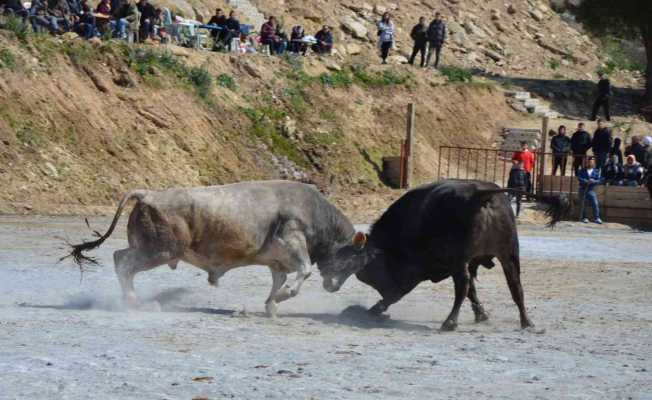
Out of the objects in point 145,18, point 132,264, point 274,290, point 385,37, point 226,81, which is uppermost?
point 385,37

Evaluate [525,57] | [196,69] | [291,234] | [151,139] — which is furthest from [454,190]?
[525,57]

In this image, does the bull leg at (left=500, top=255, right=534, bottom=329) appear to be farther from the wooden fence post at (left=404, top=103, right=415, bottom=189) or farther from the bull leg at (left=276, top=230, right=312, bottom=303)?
the wooden fence post at (left=404, top=103, right=415, bottom=189)

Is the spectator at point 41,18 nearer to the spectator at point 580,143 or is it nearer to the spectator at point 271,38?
the spectator at point 271,38

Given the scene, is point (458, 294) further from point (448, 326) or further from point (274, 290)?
point (274, 290)

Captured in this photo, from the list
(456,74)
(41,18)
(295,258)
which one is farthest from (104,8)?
(295,258)

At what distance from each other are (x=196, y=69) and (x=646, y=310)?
2114 centimetres

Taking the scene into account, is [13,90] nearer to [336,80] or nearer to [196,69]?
[196,69]

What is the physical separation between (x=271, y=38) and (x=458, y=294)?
26.7 meters

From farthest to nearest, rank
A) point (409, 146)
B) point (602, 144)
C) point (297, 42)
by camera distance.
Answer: point (297, 42)
point (409, 146)
point (602, 144)

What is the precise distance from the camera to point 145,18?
35500 millimetres

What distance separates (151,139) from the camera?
32.3m

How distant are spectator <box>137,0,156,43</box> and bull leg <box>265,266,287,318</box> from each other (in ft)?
68.8

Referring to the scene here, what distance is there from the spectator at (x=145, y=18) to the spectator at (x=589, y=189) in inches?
462

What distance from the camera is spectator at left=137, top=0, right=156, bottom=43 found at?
35.1 metres
